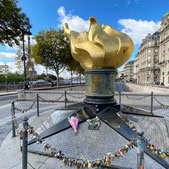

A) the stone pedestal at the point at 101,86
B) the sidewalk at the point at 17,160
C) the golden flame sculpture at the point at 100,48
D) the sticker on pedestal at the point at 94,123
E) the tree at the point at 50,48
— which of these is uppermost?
the tree at the point at 50,48

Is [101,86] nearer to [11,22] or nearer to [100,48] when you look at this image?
[100,48]

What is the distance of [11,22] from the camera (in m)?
13.6

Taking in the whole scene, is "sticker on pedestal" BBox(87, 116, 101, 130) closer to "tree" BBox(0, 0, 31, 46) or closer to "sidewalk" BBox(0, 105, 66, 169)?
"sidewalk" BBox(0, 105, 66, 169)

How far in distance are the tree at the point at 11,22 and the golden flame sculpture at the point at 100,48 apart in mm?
11706

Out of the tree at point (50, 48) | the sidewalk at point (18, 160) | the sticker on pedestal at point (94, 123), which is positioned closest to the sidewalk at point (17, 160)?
the sidewalk at point (18, 160)

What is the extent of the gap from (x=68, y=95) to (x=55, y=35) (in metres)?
12.0

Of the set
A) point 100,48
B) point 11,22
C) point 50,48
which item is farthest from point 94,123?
point 50,48

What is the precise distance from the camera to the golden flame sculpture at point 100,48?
4.52 meters

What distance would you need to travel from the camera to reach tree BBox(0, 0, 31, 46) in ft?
39.7

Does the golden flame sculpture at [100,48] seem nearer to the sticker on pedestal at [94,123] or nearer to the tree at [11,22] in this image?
the sticker on pedestal at [94,123]

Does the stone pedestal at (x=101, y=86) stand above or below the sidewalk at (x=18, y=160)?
above

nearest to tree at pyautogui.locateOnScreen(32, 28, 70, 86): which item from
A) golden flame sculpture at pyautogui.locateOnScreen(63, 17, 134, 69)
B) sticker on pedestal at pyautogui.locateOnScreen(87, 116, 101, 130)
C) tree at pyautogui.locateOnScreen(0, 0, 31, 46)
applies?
tree at pyautogui.locateOnScreen(0, 0, 31, 46)

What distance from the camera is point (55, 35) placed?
63.6 feet

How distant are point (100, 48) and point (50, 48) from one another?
54.2 ft
